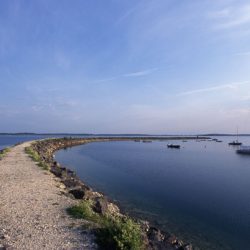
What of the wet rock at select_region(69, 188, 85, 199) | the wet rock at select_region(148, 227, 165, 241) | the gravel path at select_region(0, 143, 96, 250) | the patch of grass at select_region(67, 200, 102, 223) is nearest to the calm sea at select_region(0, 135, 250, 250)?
the wet rock at select_region(148, 227, 165, 241)

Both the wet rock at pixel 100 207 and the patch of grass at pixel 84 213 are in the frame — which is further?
the wet rock at pixel 100 207

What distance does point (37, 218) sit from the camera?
12.7 meters

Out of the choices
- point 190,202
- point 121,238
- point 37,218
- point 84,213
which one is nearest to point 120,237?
point 121,238

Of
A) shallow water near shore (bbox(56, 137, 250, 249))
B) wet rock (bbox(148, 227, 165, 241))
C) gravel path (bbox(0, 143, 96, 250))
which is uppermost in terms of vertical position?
gravel path (bbox(0, 143, 96, 250))

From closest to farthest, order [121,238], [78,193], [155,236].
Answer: [121,238] → [155,236] → [78,193]

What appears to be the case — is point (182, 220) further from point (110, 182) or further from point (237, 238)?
point (110, 182)

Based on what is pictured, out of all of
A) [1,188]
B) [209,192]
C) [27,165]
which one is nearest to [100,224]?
[1,188]

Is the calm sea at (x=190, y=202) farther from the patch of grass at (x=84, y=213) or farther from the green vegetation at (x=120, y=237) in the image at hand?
the green vegetation at (x=120, y=237)

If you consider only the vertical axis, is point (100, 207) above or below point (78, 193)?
below

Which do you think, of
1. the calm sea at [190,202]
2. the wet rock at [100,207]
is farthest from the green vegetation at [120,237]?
the calm sea at [190,202]

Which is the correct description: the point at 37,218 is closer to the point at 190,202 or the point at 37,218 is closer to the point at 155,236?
the point at 155,236

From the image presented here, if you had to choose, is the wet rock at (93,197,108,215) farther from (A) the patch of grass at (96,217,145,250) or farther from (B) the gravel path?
(A) the patch of grass at (96,217,145,250)

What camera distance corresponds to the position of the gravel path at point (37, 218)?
10.3 meters

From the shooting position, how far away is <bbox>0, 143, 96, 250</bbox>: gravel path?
33.8 feet
